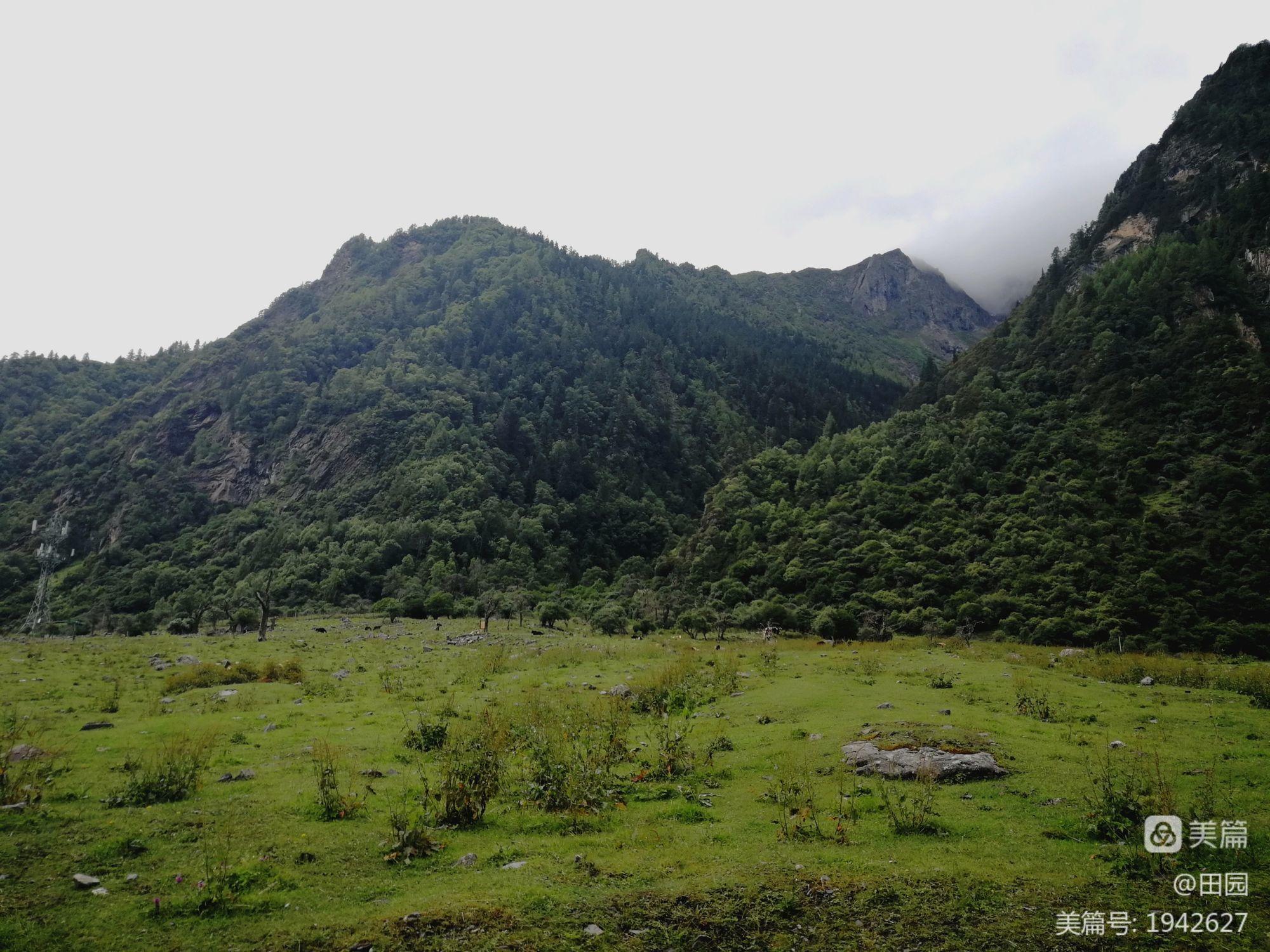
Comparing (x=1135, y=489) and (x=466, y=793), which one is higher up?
(x=1135, y=489)

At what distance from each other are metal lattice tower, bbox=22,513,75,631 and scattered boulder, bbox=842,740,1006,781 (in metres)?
94.8

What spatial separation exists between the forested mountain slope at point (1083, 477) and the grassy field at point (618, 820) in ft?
116

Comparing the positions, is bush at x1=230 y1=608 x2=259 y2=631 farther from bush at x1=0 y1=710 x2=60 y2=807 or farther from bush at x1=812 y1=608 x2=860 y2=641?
bush at x1=812 y1=608 x2=860 y2=641

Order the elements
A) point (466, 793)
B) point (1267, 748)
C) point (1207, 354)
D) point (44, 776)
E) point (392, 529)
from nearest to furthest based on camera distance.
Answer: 1. point (466, 793)
2. point (44, 776)
3. point (1267, 748)
4. point (1207, 354)
5. point (392, 529)

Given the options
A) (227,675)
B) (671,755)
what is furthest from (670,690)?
(227,675)

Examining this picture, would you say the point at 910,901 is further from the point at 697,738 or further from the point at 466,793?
the point at 697,738

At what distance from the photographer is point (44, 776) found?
12.4 m

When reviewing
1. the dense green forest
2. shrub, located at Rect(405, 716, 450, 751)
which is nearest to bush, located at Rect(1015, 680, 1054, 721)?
shrub, located at Rect(405, 716, 450, 751)

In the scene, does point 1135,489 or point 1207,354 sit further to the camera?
point 1207,354

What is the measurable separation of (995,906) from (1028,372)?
3821 inches

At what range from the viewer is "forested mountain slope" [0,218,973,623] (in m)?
102

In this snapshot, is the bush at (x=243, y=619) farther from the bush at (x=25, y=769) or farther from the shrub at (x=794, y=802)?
the shrub at (x=794, y=802)

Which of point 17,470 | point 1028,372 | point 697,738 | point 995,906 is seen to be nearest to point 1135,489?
point 1028,372

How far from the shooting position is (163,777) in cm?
1206
